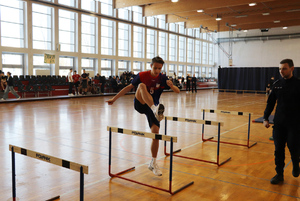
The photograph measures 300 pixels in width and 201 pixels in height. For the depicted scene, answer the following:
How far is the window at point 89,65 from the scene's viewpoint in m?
26.2

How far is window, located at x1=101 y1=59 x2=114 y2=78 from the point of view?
93.2ft

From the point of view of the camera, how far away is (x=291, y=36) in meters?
38.2

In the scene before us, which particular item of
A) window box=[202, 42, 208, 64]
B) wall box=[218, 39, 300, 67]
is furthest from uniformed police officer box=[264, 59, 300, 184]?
window box=[202, 42, 208, 64]

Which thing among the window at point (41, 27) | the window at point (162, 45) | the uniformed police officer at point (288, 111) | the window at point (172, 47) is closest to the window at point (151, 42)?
the window at point (162, 45)

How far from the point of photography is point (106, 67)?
28750 mm

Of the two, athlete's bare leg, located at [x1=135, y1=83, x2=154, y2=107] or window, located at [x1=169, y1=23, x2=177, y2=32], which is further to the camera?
window, located at [x1=169, y1=23, x2=177, y2=32]

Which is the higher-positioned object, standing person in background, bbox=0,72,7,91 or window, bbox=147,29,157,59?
window, bbox=147,29,157,59

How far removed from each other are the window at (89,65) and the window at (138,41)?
5823 mm

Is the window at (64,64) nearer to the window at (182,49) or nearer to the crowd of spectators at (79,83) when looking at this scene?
the crowd of spectators at (79,83)

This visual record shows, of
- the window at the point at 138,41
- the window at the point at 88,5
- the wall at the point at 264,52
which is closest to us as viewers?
the window at the point at 88,5

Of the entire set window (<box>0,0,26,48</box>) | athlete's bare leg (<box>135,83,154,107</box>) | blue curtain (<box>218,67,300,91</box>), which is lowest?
athlete's bare leg (<box>135,83,154,107</box>)

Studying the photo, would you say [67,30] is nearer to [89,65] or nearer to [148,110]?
[89,65]

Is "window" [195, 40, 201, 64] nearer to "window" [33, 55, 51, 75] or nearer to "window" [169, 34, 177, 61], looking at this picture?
"window" [169, 34, 177, 61]

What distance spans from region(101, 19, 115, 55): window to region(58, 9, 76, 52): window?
3.45 meters
